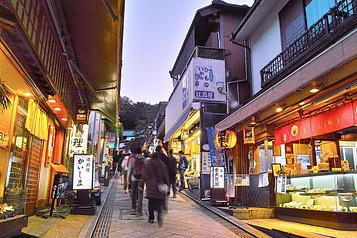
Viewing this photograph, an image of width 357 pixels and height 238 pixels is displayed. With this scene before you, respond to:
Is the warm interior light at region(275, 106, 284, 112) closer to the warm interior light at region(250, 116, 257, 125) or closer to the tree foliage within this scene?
the warm interior light at region(250, 116, 257, 125)

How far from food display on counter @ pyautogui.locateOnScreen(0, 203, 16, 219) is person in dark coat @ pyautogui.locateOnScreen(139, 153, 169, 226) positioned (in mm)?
3844

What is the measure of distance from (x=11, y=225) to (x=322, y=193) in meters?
9.13

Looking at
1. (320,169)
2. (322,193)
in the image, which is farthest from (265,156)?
(322,193)

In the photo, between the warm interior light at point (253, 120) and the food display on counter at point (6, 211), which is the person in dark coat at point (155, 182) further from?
the warm interior light at point (253, 120)

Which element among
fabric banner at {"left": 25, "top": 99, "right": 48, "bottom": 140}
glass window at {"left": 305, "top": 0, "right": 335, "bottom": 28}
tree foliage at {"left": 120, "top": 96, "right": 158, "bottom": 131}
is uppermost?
tree foliage at {"left": 120, "top": 96, "right": 158, "bottom": 131}

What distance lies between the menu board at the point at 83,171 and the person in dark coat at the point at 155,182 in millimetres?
3307

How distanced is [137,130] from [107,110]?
46.2 metres

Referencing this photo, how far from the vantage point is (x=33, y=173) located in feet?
36.8

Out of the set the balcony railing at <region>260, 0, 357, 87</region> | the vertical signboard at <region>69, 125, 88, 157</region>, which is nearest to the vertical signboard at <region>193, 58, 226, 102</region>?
the balcony railing at <region>260, 0, 357, 87</region>

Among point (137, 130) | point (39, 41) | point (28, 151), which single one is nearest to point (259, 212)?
point (28, 151)

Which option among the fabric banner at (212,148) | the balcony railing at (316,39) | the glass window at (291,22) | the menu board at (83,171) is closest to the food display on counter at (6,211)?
the menu board at (83,171)

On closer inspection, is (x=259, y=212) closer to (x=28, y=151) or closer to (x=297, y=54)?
(x=297, y=54)

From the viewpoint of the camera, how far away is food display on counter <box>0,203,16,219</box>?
19.4ft

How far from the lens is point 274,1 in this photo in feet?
45.8
